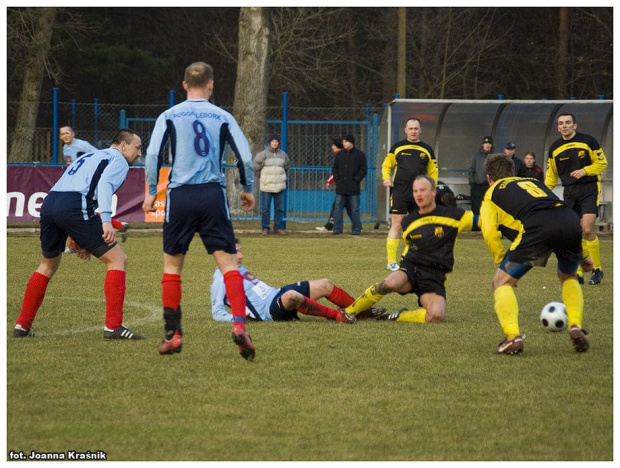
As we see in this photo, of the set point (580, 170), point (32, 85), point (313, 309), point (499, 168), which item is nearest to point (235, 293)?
point (313, 309)

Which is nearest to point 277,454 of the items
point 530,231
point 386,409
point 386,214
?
point 386,409

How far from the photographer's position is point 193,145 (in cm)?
680

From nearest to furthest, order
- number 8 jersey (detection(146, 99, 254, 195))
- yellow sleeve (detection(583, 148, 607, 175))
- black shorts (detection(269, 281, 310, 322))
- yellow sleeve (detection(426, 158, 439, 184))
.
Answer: number 8 jersey (detection(146, 99, 254, 195)), black shorts (detection(269, 281, 310, 322)), yellow sleeve (detection(583, 148, 607, 175)), yellow sleeve (detection(426, 158, 439, 184))

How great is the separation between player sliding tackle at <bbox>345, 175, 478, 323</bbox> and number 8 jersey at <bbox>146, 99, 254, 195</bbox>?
2382 millimetres

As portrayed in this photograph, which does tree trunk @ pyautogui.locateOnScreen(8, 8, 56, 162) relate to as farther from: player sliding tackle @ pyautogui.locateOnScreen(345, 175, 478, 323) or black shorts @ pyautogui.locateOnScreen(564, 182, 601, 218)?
player sliding tackle @ pyautogui.locateOnScreen(345, 175, 478, 323)

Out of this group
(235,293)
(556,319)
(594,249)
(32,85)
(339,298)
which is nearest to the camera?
(235,293)

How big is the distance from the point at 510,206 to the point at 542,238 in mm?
324

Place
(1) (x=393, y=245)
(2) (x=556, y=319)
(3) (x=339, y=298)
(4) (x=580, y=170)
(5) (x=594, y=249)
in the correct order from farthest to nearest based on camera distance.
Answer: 1. (1) (x=393, y=245)
2. (5) (x=594, y=249)
3. (4) (x=580, y=170)
4. (3) (x=339, y=298)
5. (2) (x=556, y=319)

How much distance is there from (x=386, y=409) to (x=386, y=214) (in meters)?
17.1

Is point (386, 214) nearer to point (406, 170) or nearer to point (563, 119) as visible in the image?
point (406, 170)

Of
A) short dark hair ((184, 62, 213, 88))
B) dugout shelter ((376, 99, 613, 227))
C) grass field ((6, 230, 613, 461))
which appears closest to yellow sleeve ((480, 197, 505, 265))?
A: grass field ((6, 230, 613, 461))

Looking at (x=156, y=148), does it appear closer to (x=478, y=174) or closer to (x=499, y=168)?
(x=499, y=168)

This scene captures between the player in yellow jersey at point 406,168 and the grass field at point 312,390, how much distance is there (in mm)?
3342

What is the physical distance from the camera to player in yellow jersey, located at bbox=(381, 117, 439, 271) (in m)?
13.4
